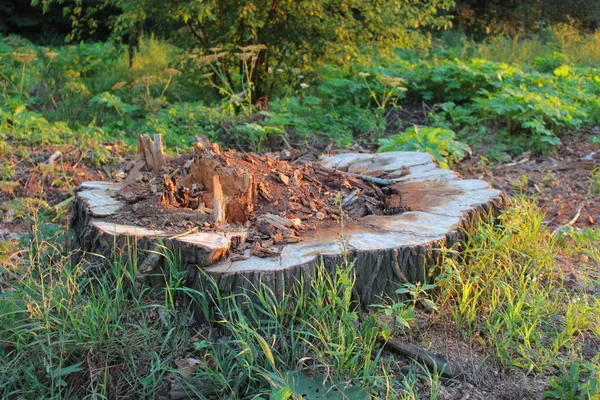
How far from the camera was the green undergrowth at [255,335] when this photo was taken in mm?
2377

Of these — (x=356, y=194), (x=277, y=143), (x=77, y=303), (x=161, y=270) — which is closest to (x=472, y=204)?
(x=356, y=194)

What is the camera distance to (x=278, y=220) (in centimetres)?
293

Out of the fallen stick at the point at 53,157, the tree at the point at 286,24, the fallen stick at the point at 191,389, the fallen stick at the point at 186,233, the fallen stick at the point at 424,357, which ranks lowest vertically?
the fallen stick at the point at 53,157

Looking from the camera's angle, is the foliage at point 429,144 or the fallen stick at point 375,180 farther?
the foliage at point 429,144

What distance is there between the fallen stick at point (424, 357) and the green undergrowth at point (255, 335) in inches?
1.7

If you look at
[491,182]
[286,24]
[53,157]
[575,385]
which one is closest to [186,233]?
[575,385]

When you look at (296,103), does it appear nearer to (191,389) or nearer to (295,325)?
(295,325)

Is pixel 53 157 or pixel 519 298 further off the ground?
pixel 519 298

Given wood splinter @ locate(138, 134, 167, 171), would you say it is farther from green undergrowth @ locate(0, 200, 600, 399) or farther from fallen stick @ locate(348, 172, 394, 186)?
fallen stick @ locate(348, 172, 394, 186)

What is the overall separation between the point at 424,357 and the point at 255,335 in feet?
2.38

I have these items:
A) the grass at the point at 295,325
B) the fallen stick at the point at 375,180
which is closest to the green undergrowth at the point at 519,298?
the grass at the point at 295,325

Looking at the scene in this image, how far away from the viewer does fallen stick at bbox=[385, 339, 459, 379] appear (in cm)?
253

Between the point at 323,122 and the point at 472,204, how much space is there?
3633mm

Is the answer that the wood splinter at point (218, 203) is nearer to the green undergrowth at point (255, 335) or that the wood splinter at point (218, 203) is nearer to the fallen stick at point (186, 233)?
the fallen stick at point (186, 233)
